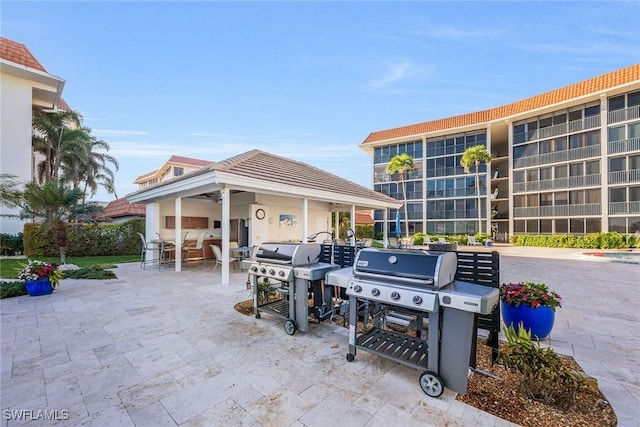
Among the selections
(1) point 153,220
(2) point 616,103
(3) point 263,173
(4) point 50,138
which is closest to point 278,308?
(3) point 263,173

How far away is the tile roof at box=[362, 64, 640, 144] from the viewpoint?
17.8 m

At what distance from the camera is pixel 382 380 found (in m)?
2.62

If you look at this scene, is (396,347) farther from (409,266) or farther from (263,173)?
(263,173)

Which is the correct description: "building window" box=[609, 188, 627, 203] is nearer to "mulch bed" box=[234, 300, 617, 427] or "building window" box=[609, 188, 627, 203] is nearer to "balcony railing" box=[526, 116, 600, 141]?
"balcony railing" box=[526, 116, 600, 141]

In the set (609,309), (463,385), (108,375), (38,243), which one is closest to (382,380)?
(463,385)

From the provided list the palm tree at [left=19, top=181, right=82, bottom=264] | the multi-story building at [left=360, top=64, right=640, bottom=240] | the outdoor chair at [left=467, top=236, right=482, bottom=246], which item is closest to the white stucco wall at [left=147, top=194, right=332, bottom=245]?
the palm tree at [left=19, top=181, right=82, bottom=264]

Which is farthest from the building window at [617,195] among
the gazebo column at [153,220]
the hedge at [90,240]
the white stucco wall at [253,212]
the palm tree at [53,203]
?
the hedge at [90,240]

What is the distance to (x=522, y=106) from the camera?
72.7ft

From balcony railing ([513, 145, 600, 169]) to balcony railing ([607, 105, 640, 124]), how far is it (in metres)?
1.87

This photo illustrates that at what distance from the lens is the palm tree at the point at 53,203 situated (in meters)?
8.75

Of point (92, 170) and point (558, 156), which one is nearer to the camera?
point (92, 170)

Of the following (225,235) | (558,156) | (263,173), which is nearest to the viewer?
(225,235)

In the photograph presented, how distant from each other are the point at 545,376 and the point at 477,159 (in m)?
24.8

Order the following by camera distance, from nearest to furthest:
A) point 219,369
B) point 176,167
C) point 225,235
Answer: point 219,369, point 225,235, point 176,167
